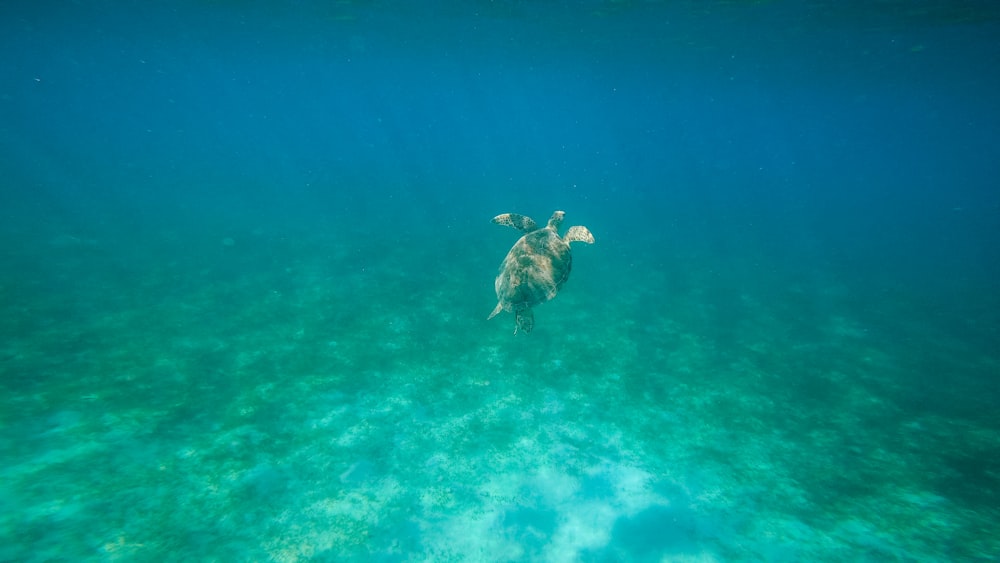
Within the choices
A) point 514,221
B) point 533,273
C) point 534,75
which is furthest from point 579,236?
point 534,75

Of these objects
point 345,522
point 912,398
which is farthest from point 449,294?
point 912,398

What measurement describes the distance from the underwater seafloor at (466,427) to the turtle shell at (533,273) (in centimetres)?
204

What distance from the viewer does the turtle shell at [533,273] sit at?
8.79 metres

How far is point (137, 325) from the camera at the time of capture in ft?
35.2

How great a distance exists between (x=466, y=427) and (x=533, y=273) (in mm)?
3439

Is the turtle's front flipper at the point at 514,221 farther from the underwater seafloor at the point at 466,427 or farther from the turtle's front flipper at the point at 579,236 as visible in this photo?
the underwater seafloor at the point at 466,427

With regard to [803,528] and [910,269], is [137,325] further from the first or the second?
[910,269]

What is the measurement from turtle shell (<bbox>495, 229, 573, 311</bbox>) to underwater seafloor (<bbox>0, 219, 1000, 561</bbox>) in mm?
2043

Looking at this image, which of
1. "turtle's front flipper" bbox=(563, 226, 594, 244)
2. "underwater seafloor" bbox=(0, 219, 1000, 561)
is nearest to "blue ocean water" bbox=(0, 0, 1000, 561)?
"underwater seafloor" bbox=(0, 219, 1000, 561)

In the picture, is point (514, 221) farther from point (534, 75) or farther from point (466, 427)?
point (534, 75)

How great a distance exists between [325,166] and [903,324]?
42.2m

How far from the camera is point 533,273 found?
8.88 meters

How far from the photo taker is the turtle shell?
346 inches

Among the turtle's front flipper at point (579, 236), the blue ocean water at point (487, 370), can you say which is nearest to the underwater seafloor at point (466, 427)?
the blue ocean water at point (487, 370)
